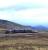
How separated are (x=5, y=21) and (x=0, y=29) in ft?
0.44

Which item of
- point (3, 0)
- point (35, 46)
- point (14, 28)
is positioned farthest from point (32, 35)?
point (3, 0)

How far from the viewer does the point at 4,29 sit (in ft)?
6.11

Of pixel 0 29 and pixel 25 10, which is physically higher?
pixel 25 10

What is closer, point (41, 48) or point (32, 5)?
point (41, 48)

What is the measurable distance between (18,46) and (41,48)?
1.01 feet

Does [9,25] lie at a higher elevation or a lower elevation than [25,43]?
higher

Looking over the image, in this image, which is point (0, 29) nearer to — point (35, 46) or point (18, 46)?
point (18, 46)

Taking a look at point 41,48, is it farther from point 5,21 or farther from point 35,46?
point 5,21

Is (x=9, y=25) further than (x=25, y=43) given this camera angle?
Yes

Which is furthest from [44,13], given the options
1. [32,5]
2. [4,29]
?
[4,29]

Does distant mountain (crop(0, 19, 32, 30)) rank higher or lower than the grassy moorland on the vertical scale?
higher

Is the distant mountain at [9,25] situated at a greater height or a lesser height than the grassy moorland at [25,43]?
greater

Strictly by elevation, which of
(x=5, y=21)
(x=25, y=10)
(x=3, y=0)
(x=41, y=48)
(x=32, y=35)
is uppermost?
(x=3, y=0)

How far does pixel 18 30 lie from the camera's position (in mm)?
1857
